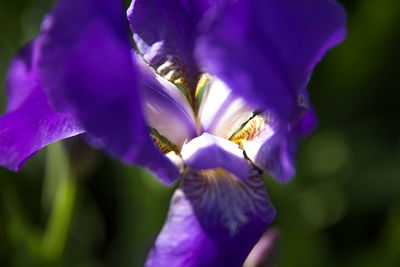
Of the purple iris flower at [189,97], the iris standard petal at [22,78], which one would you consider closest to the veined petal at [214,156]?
the purple iris flower at [189,97]

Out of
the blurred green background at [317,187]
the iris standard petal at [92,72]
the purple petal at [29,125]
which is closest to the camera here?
the iris standard petal at [92,72]

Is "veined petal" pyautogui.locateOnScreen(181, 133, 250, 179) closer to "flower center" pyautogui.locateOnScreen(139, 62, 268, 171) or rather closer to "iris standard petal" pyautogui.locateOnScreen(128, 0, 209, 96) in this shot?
"flower center" pyautogui.locateOnScreen(139, 62, 268, 171)

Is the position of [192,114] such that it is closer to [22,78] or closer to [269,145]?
[269,145]

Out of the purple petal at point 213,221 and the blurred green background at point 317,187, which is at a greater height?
the purple petal at point 213,221

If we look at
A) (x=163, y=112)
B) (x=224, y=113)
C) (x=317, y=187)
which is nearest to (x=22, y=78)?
(x=163, y=112)

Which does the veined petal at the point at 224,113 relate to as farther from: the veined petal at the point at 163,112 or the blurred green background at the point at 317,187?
the blurred green background at the point at 317,187

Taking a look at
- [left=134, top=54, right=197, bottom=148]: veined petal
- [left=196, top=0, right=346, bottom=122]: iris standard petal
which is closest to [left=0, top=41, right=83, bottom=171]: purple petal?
[left=134, top=54, right=197, bottom=148]: veined petal
